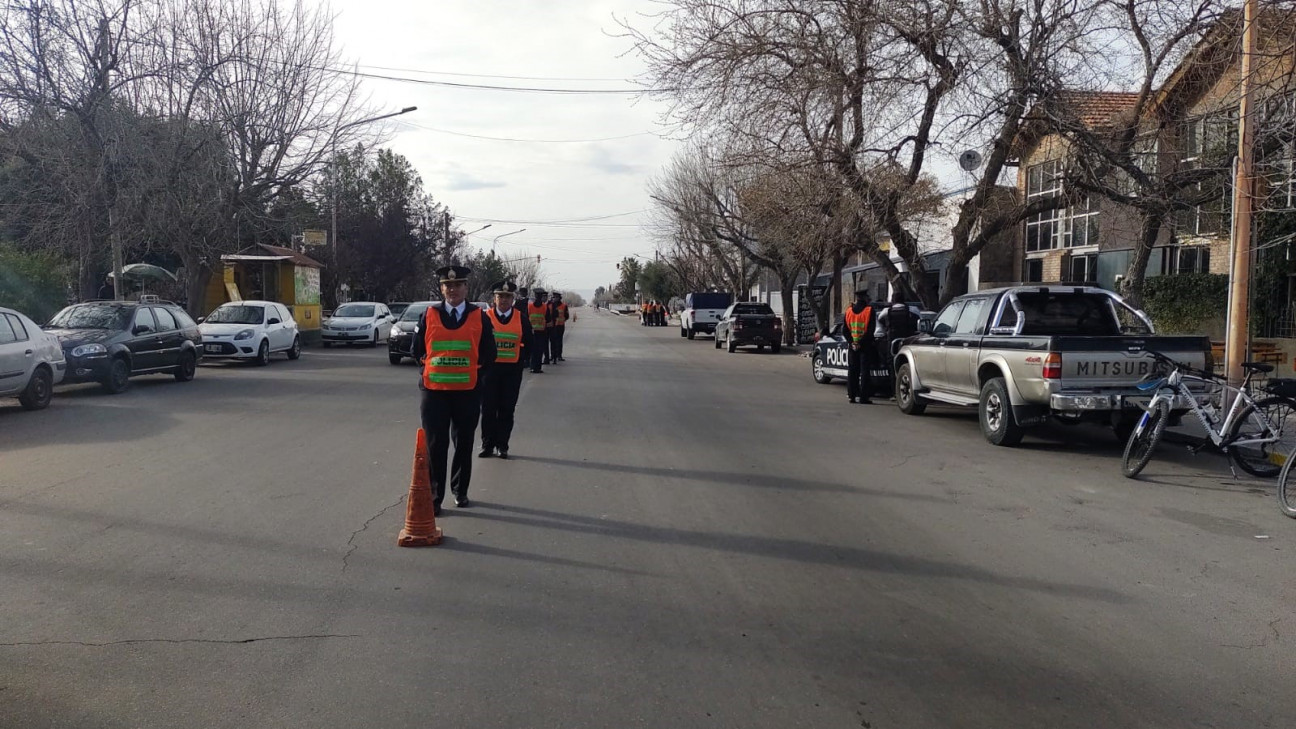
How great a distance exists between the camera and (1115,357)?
1059 cm

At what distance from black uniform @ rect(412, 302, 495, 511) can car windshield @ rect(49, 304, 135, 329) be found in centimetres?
1145

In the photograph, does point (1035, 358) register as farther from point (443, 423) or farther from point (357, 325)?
point (357, 325)

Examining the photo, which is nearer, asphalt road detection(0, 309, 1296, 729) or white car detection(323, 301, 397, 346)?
asphalt road detection(0, 309, 1296, 729)

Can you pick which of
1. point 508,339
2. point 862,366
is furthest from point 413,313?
point 508,339

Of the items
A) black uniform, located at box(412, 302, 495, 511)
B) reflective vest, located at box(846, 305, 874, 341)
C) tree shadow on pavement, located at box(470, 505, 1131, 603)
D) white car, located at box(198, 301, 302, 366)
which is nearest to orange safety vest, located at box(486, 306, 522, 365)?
black uniform, located at box(412, 302, 495, 511)

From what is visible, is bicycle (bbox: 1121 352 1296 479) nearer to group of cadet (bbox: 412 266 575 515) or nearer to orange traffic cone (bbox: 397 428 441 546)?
group of cadet (bbox: 412 266 575 515)

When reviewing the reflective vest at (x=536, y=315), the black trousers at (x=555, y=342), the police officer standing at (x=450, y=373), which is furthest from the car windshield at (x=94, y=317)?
the police officer standing at (x=450, y=373)

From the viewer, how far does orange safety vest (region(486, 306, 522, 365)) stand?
10508 mm

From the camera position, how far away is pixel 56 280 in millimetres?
26297

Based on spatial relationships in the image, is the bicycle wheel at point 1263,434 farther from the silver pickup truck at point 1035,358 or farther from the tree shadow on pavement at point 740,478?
the tree shadow on pavement at point 740,478

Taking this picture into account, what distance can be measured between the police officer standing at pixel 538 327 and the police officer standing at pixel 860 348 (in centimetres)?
656

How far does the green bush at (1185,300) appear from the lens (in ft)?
75.2

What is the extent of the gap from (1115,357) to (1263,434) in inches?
67.3

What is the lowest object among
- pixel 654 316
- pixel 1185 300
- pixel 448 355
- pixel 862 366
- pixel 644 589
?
pixel 644 589
